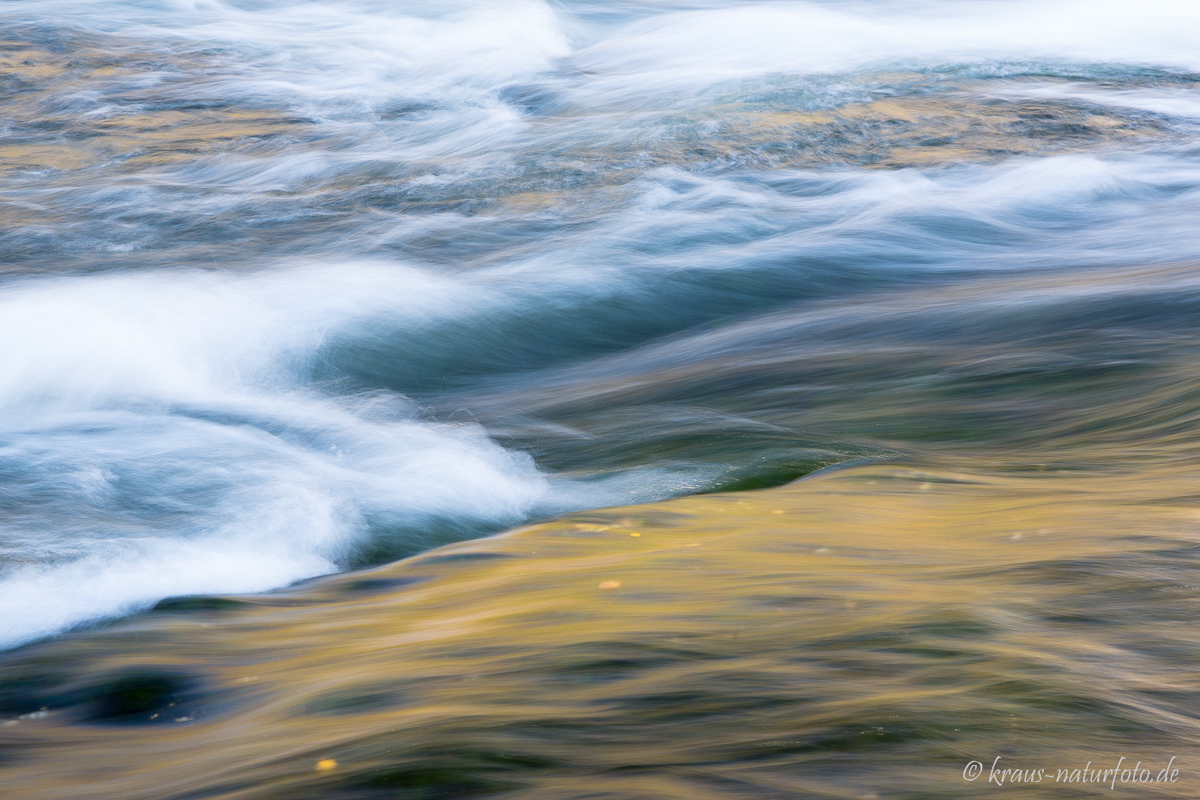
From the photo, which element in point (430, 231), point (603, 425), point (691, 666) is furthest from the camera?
point (430, 231)

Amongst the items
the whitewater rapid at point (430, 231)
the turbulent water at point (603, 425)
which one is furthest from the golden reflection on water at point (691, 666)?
the whitewater rapid at point (430, 231)

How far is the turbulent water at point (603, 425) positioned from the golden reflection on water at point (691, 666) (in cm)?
1

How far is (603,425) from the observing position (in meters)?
4.98

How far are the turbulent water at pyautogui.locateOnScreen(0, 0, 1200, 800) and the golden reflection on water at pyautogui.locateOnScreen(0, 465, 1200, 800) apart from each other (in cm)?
1

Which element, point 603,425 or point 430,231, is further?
point 430,231

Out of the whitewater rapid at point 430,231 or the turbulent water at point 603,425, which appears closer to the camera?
the turbulent water at point 603,425

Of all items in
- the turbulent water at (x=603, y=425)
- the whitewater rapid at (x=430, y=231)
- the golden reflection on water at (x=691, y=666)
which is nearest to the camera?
the golden reflection on water at (x=691, y=666)

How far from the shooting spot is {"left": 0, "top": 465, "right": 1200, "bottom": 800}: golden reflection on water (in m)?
1.74

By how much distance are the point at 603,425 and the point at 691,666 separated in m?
2.93

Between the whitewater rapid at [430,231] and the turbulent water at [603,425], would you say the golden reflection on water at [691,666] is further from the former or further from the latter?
the whitewater rapid at [430,231]

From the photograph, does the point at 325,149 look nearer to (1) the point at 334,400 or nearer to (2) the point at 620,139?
(2) the point at 620,139

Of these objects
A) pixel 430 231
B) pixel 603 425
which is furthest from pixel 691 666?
pixel 430 231

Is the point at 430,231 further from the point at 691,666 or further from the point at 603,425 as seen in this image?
the point at 691,666

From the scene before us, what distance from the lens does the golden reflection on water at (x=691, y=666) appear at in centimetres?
174
